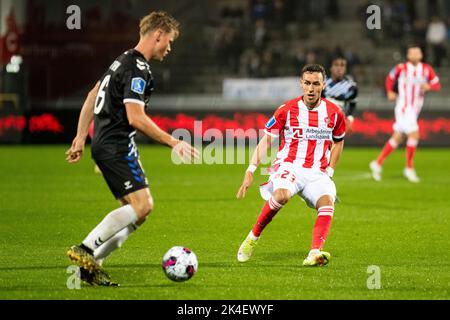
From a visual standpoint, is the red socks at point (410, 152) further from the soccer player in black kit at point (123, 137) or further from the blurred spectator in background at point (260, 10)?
the blurred spectator in background at point (260, 10)

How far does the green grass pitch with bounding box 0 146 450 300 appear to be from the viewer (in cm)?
726

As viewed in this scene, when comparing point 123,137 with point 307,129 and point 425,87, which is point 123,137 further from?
point 425,87

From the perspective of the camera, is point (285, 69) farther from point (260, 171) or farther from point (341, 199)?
point (341, 199)

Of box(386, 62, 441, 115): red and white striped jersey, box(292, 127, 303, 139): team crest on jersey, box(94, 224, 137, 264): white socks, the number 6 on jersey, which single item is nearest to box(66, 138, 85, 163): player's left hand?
the number 6 on jersey

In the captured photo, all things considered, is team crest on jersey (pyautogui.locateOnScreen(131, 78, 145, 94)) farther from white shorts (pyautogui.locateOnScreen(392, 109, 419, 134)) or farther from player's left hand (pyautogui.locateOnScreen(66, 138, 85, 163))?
white shorts (pyautogui.locateOnScreen(392, 109, 419, 134))

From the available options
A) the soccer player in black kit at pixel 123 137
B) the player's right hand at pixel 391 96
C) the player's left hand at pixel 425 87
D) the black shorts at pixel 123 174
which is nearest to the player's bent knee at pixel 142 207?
the soccer player in black kit at pixel 123 137

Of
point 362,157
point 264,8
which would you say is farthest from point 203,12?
point 362,157

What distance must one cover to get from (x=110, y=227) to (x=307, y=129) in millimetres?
2486

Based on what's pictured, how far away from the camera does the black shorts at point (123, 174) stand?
7266 millimetres

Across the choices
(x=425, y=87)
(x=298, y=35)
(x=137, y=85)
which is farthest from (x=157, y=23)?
(x=298, y=35)

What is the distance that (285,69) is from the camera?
2844cm
